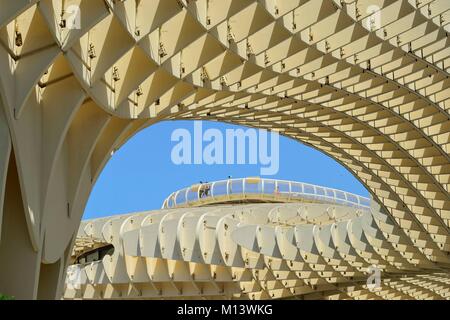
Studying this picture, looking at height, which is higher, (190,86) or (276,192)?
(276,192)

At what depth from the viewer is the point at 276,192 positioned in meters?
96.9

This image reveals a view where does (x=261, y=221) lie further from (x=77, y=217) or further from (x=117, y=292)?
(x=77, y=217)

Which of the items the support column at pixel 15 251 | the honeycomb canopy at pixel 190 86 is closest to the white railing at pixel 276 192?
the honeycomb canopy at pixel 190 86

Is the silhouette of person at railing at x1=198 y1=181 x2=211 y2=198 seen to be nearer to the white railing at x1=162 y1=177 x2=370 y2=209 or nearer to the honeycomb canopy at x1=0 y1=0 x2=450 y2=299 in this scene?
the white railing at x1=162 y1=177 x2=370 y2=209

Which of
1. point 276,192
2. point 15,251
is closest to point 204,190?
point 276,192

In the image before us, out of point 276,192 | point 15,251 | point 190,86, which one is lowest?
point 15,251

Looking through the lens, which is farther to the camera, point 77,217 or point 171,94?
point 171,94

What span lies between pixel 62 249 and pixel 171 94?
26.8 feet

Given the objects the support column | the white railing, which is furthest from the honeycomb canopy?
the white railing

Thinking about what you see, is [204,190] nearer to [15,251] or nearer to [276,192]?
[276,192]

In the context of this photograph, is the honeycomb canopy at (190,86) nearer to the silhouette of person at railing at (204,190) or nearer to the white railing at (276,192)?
the white railing at (276,192)

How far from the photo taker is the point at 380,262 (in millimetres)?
75750
